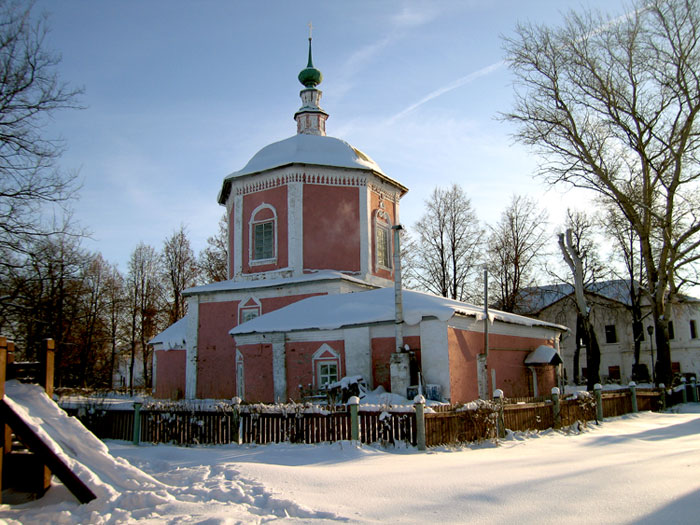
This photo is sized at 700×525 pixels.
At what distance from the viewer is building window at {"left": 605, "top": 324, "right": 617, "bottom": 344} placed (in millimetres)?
39253

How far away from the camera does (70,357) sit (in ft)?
66.4

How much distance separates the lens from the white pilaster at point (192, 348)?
832 inches

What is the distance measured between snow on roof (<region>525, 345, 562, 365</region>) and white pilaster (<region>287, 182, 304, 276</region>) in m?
8.68

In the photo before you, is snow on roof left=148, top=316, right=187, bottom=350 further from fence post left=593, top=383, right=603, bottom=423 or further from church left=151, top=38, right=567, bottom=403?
fence post left=593, top=383, right=603, bottom=423

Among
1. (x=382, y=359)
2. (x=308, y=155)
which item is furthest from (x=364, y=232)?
(x=382, y=359)

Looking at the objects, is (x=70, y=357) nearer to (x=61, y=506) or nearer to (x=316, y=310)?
(x=316, y=310)

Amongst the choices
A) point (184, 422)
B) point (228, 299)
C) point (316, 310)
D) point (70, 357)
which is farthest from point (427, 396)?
point (70, 357)

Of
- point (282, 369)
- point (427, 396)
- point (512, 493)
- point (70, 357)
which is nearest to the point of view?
point (512, 493)

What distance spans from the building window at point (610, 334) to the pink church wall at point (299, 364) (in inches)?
1162

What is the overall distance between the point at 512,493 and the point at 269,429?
5532mm

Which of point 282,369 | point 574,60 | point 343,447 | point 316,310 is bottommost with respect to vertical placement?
point 343,447

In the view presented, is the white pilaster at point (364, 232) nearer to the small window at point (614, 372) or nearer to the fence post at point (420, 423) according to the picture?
the fence post at point (420, 423)

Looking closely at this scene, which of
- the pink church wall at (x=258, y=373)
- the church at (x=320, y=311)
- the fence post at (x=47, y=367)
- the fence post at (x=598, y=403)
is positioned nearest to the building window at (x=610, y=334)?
the church at (x=320, y=311)

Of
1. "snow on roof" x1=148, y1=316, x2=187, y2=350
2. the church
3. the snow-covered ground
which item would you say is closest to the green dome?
the church
